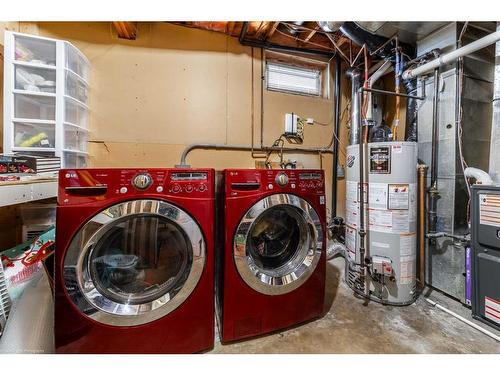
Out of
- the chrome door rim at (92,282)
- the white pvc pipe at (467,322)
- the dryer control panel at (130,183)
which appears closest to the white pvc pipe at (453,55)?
the white pvc pipe at (467,322)

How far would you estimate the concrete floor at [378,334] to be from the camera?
3.68 feet

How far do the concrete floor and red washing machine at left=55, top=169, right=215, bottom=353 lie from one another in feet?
1.15

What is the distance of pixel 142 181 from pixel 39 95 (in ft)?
4.31

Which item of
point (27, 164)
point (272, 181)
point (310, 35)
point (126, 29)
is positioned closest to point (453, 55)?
point (310, 35)

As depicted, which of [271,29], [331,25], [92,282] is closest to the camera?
[92,282]

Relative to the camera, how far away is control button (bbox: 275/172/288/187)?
115cm

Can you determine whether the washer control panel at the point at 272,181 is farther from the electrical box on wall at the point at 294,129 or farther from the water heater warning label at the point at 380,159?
the electrical box on wall at the point at 294,129

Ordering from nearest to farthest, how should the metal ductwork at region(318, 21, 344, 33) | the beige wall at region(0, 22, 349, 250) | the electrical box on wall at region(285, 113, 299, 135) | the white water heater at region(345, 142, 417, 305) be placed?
the white water heater at region(345, 142, 417, 305), the metal ductwork at region(318, 21, 344, 33), the beige wall at region(0, 22, 349, 250), the electrical box on wall at region(285, 113, 299, 135)

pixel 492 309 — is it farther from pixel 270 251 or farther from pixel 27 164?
pixel 27 164

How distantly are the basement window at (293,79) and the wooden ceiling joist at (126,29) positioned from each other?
1267 millimetres

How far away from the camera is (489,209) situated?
122cm

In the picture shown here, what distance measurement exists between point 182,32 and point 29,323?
235 centimetres

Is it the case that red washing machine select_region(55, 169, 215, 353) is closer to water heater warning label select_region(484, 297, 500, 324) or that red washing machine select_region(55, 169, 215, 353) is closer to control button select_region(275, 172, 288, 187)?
control button select_region(275, 172, 288, 187)

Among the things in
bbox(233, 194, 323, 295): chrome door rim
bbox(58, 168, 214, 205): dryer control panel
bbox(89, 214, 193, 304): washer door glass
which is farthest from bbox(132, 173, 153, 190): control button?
bbox(233, 194, 323, 295): chrome door rim
